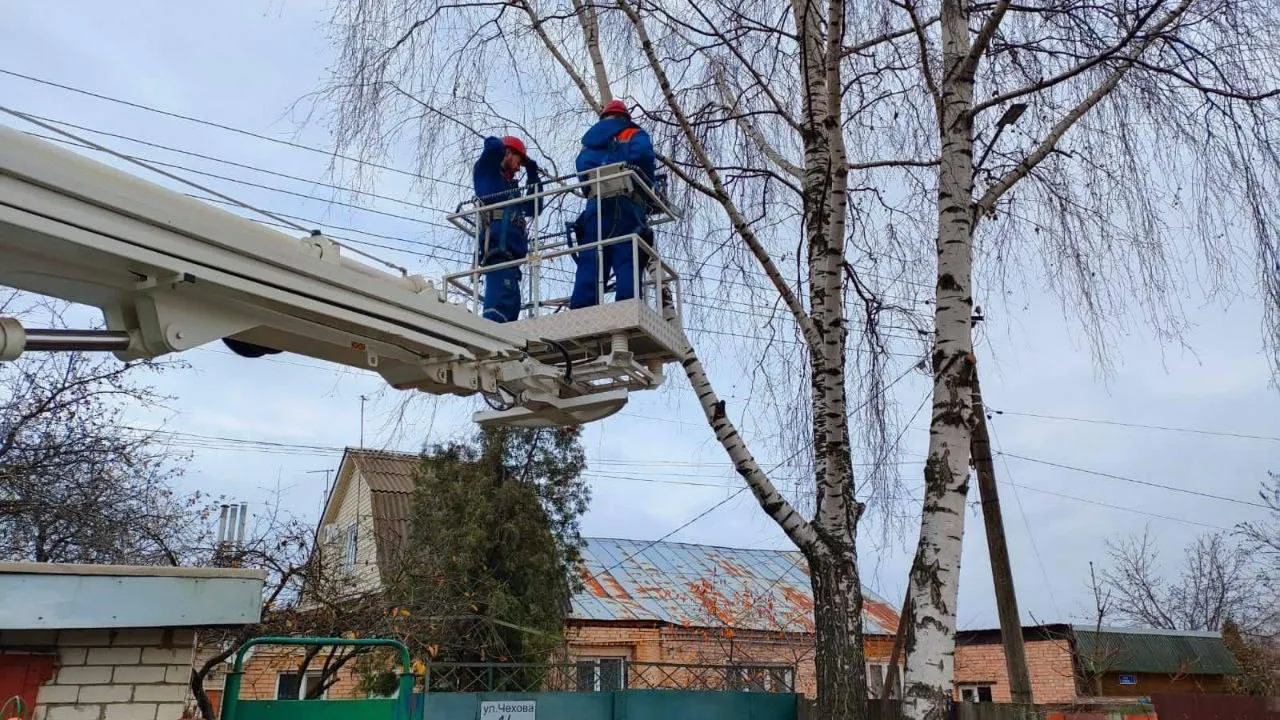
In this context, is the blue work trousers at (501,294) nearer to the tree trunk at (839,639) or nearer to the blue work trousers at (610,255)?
the blue work trousers at (610,255)

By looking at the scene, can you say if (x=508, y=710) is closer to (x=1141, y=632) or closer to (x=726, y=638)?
(x=726, y=638)

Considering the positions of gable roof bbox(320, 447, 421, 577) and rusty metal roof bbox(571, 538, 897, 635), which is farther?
rusty metal roof bbox(571, 538, 897, 635)

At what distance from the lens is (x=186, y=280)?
131 inches

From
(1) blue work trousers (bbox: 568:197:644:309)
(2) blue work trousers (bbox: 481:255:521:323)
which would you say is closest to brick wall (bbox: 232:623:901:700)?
(2) blue work trousers (bbox: 481:255:521:323)

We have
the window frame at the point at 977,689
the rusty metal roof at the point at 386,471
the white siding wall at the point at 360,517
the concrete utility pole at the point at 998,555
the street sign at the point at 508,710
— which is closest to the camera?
the street sign at the point at 508,710

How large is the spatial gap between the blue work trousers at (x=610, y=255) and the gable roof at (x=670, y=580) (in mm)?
11476

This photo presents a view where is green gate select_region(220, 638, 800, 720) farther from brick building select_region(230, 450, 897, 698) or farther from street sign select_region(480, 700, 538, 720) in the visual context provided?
brick building select_region(230, 450, 897, 698)

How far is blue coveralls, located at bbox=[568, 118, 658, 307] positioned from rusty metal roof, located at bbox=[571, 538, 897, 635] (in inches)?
462

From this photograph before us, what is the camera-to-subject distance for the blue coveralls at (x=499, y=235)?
632cm

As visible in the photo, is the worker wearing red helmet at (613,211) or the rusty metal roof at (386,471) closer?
the worker wearing red helmet at (613,211)

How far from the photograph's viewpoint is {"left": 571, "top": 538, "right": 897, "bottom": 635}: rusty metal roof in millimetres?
19969

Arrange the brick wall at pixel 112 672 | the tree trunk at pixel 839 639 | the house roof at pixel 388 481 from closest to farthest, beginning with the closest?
Answer: the brick wall at pixel 112 672 → the tree trunk at pixel 839 639 → the house roof at pixel 388 481

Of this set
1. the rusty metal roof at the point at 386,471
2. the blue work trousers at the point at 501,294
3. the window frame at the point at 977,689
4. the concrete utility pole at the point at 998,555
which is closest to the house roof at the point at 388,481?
the rusty metal roof at the point at 386,471

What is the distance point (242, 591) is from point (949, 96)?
16.1 ft
